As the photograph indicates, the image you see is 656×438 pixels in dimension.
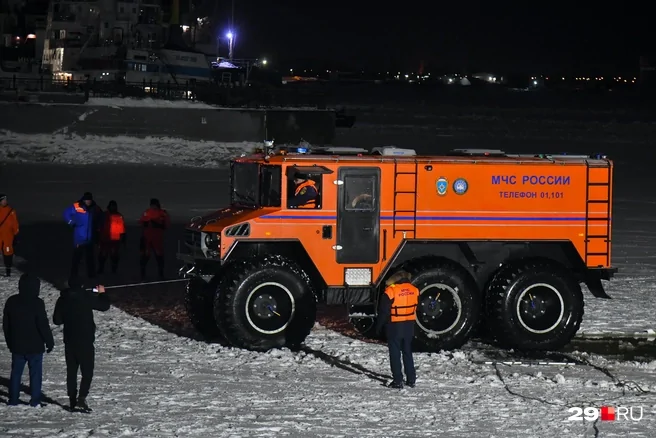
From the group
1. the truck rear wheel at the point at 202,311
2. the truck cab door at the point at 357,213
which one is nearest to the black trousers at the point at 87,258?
the truck rear wheel at the point at 202,311

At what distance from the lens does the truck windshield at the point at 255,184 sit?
45.6 ft

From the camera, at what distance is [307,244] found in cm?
1393

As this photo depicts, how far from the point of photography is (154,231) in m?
18.8

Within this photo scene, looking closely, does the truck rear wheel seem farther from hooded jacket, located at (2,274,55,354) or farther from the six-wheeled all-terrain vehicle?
hooded jacket, located at (2,274,55,354)

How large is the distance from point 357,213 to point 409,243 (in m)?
0.79

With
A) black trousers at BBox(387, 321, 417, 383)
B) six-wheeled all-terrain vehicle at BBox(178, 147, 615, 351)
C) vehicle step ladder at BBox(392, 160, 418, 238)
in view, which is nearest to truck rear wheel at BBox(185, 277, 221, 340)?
six-wheeled all-terrain vehicle at BBox(178, 147, 615, 351)

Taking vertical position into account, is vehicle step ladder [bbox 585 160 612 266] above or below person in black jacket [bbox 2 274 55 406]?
above

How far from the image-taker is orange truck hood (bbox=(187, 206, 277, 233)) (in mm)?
13773

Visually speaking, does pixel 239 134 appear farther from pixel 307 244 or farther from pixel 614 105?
pixel 614 105

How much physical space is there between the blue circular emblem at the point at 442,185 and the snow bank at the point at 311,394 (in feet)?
6.31

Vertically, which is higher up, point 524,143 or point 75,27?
point 75,27

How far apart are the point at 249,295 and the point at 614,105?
108 m

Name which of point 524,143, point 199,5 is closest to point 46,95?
point 524,143

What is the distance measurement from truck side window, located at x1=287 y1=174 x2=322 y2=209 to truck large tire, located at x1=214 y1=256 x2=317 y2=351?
68cm
